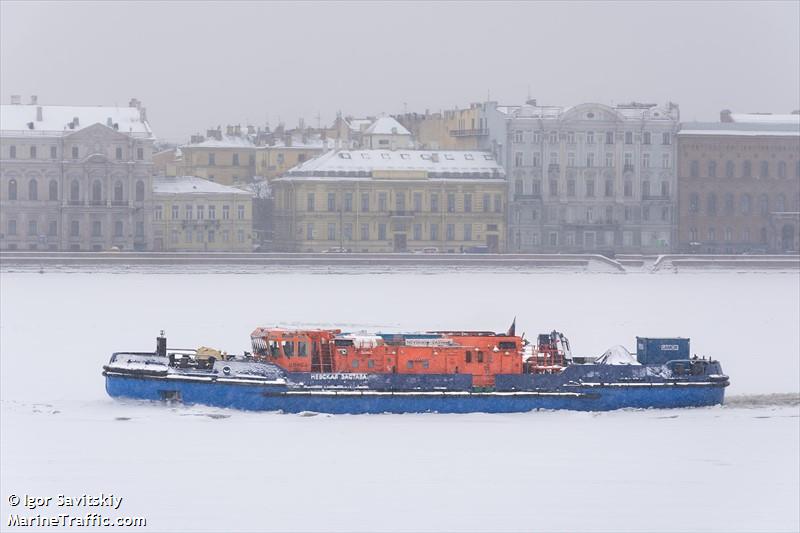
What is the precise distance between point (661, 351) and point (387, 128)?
59785 mm

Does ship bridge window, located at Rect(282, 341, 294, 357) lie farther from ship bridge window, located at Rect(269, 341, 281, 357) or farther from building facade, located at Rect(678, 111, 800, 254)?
building facade, located at Rect(678, 111, 800, 254)

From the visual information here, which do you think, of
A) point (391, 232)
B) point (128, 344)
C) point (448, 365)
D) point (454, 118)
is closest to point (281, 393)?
point (448, 365)

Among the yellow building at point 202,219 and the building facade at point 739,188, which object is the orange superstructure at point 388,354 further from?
the building facade at point 739,188

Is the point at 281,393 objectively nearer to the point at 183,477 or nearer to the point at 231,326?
the point at 183,477

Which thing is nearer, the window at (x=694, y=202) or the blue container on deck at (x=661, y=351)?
the blue container on deck at (x=661, y=351)

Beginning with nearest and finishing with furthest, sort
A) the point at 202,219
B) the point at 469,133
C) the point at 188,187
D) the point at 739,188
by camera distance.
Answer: the point at 202,219
the point at 188,187
the point at 739,188
the point at 469,133

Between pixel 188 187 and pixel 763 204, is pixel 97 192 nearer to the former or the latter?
pixel 188 187

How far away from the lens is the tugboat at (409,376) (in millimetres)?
28062

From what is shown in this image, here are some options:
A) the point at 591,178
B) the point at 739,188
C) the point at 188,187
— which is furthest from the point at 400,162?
the point at 739,188

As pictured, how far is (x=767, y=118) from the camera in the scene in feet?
289

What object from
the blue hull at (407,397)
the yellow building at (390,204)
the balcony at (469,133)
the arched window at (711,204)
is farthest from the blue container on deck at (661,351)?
the balcony at (469,133)

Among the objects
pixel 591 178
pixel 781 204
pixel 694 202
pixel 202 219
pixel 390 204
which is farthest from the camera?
pixel 781 204

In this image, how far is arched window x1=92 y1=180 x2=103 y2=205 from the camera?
77.7 m

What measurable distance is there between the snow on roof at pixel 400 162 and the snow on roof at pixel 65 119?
7.11 m
